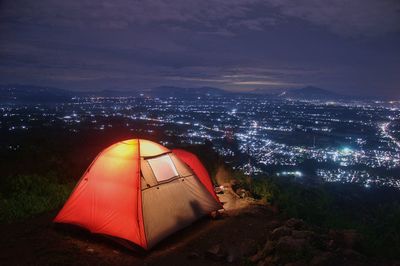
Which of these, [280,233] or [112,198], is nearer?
[280,233]

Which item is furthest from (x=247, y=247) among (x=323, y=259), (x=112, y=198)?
(x=112, y=198)

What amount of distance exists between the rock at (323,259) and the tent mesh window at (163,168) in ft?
11.9

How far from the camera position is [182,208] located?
7.62 metres

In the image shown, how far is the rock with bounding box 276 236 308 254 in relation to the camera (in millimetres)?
5885

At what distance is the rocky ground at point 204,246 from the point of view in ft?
19.3

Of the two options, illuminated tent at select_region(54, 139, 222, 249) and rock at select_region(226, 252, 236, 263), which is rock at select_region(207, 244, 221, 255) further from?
illuminated tent at select_region(54, 139, 222, 249)

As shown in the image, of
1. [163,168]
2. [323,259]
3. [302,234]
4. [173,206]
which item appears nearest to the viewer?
[323,259]

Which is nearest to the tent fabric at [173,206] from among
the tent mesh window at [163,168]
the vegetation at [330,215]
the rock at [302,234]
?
the tent mesh window at [163,168]

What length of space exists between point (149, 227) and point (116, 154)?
77.7 inches

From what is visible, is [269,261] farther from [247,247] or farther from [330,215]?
[330,215]

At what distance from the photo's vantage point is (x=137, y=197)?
7012 millimetres

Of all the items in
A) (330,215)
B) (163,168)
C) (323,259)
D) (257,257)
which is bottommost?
(330,215)

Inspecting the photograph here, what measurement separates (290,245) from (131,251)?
307cm

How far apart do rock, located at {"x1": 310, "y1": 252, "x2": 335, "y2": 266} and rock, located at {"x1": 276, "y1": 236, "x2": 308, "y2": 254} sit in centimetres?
31
